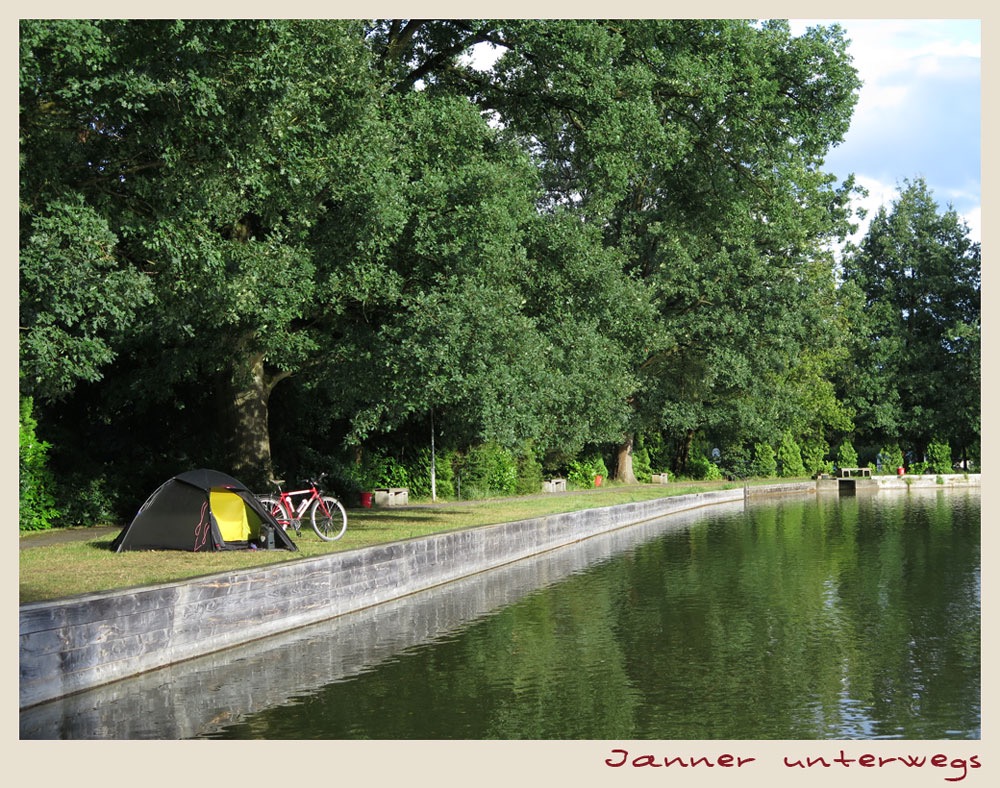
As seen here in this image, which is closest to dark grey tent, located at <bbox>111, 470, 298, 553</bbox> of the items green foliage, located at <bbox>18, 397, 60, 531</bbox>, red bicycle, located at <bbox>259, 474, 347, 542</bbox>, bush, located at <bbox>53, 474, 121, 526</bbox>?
red bicycle, located at <bbox>259, 474, 347, 542</bbox>

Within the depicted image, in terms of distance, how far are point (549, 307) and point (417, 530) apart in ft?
28.0

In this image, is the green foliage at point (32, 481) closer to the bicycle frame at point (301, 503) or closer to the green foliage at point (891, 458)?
the bicycle frame at point (301, 503)

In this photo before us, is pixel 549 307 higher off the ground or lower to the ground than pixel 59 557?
higher

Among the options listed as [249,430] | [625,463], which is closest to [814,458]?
[625,463]

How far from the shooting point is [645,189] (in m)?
49.8

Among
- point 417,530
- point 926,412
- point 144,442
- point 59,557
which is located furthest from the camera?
point 926,412

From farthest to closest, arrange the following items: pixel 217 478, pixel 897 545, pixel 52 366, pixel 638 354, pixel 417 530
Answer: pixel 638 354
pixel 897 545
pixel 417 530
pixel 217 478
pixel 52 366

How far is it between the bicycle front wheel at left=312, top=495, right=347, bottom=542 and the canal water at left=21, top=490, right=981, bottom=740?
3.03 meters

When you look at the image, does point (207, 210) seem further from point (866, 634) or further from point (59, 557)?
point (866, 634)

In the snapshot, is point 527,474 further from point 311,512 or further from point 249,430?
point 311,512

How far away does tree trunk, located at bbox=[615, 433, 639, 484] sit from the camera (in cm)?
5406

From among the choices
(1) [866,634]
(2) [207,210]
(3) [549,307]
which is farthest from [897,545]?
(2) [207,210]

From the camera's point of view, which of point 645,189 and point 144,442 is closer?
point 144,442

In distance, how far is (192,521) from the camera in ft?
63.4
